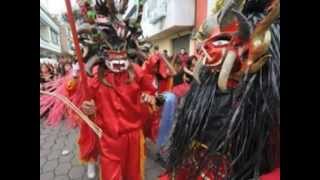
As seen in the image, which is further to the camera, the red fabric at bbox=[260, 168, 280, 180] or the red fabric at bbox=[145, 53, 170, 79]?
the red fabric at bbox=[145, 53, 170, 79]

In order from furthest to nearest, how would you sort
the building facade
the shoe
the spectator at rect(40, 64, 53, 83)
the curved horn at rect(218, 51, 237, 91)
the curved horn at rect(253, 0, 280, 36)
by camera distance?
the spectator at rect(40, 64, 53, 83) < the shoe < the building facade < the curved horn at rect(218, 51, 237, 91) < the curved horn at rect(253, 0, 280, 36)

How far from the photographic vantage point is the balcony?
52.9 inches

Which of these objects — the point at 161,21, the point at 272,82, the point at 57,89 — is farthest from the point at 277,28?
the point at 57,89

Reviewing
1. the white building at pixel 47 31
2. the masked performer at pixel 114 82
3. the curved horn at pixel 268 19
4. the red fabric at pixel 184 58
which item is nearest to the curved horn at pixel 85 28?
the masked performer at pixel 114 82

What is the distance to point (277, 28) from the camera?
926mm

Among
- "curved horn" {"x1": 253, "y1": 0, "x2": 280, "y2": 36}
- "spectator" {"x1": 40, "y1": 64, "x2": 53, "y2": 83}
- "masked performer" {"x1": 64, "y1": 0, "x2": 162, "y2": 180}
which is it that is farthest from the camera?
"spectator" {"x1": 40, "y1": 64, "x2": 53, "y2": 83}

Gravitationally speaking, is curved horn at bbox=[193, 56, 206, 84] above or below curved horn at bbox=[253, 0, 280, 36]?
below

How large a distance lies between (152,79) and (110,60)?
27 centimetres

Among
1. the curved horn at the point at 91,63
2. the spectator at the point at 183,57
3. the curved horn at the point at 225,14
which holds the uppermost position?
the curved horn at the point at 225,14

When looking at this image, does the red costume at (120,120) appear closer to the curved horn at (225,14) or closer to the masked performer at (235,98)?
the masked performer at (235,98)

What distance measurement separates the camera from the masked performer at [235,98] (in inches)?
37.3

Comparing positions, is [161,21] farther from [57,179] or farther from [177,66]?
[57,179]

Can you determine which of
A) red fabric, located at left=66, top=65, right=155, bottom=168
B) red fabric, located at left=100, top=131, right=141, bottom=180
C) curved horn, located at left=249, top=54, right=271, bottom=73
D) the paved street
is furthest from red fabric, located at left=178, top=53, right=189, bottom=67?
the paved street

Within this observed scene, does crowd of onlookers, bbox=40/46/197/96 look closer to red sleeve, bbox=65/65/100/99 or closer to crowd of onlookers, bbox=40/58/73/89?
crowd of onlookers, bbox=40/58/73/89
